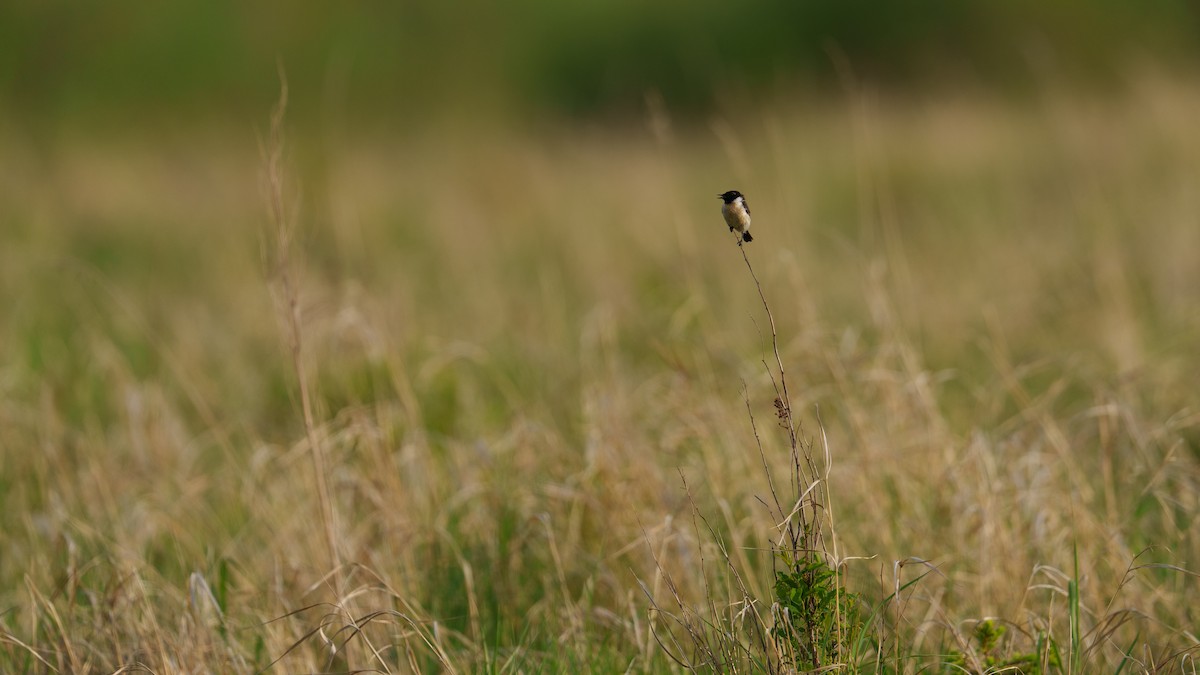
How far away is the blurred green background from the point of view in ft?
31.9

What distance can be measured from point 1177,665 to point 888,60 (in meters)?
11.0

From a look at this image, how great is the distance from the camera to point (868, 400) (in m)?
2.91

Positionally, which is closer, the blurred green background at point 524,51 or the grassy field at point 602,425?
the grassy field at point 602,425

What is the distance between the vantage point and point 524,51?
40.3 ft

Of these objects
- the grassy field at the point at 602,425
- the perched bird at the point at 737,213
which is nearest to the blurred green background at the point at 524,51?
the grassy field at the point at 602,425

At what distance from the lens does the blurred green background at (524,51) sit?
9734 millimetres

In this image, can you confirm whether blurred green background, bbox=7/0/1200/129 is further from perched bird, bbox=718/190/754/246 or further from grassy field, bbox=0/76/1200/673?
perched bird, bbox=718/190/754/246

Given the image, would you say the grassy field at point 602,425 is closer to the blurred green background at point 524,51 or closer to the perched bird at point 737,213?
Answer: the perched bird at point 737,213

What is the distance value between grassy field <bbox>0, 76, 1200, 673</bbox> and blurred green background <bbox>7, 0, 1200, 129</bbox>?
3124 mm

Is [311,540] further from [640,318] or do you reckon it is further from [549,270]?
[549,270]

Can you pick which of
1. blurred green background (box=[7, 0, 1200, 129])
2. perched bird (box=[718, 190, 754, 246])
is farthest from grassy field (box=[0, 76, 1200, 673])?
blurred green background (box=[7, 0, 1200, 129])

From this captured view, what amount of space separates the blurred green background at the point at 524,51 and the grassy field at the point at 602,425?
3.12m

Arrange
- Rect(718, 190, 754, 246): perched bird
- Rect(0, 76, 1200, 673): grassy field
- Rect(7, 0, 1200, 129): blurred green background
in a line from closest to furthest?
Rect(718, 190, 754, 246): perched bird → Rect(0, 76, 1200, 673): grassy field → Rect(7, 0, 1200, 129): blurred green background

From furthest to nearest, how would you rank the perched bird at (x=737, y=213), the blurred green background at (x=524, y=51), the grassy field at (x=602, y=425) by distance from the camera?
the blurred green background at (x=524, y=51) → the grassy field at (x=602, y=425) → the perched bird at (x=737, y=213)
